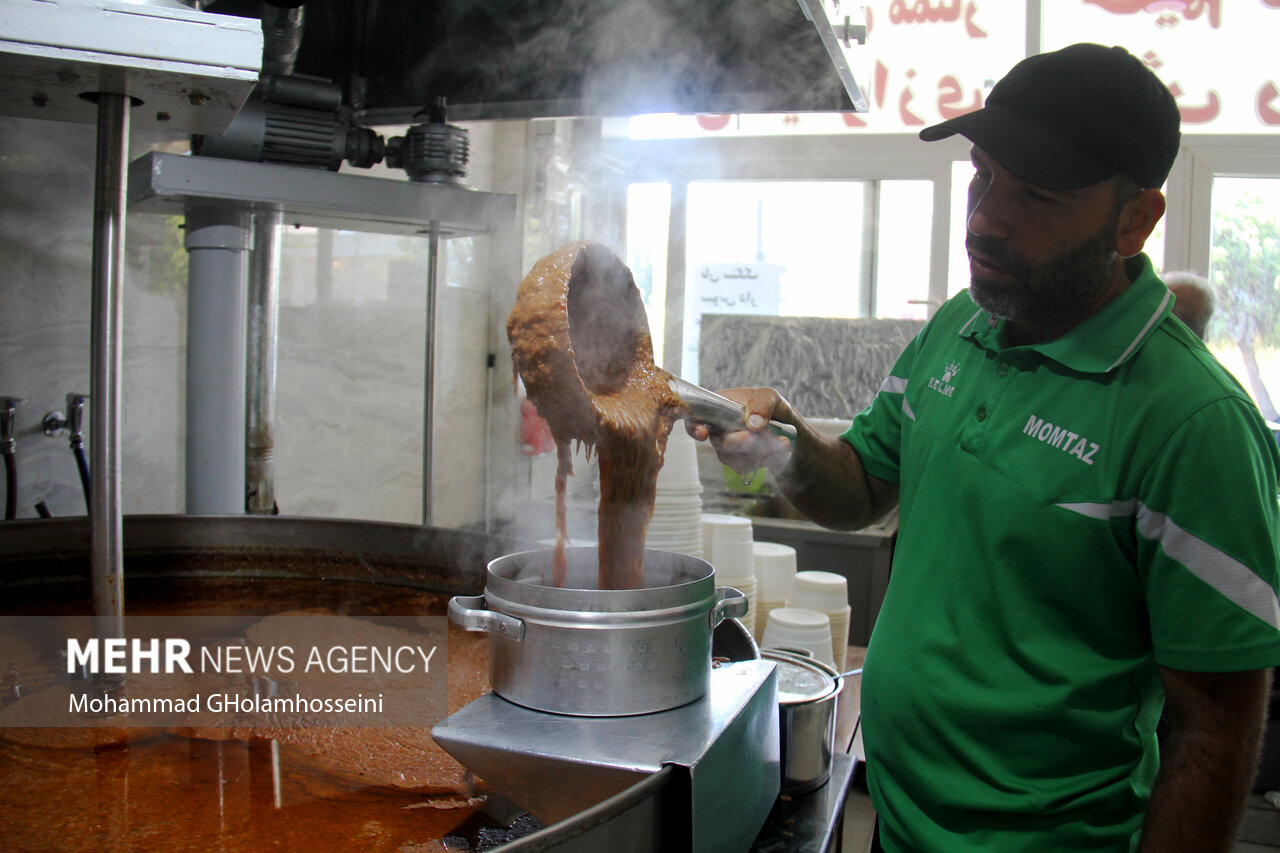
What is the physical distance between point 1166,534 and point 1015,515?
176 millimetres

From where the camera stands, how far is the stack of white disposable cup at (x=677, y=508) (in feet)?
5.94

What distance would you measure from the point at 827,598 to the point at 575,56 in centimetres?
136

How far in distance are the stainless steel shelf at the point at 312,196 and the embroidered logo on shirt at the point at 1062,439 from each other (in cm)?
132

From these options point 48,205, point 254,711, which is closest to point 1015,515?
point 254,711

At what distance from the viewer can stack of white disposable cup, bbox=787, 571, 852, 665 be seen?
1.97m

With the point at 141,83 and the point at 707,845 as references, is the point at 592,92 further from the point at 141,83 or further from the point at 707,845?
the point at 707,845

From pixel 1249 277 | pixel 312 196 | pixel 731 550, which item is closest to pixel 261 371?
pixel 312 196

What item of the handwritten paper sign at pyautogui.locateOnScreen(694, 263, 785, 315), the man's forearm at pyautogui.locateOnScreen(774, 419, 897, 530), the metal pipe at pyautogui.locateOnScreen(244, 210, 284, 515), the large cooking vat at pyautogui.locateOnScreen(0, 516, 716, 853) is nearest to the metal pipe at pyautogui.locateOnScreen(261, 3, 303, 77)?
the metal pipe at pyautogui.locateOnScreen(244, 210, 284, 515)

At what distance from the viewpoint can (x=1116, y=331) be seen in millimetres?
1142

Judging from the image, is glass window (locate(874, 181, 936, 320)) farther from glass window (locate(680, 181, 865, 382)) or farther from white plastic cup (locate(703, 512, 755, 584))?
white plastic cup (locate(703, 512, 755, 584))

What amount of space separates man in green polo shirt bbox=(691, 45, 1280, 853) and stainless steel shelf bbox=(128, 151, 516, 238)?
44.3 inches

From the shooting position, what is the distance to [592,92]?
2043mm

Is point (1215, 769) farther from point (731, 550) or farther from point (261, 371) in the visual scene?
point (261, 371)

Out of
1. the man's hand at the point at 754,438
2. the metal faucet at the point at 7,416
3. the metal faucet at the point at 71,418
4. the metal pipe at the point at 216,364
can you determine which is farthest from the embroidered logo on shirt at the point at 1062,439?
the metal faucet at the point at 7,416
